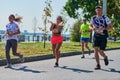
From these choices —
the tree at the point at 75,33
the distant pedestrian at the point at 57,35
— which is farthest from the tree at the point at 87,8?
the distant pedestrian at the point at 57,35

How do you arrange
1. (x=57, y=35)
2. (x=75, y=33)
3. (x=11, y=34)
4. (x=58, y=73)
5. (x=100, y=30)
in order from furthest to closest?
(x=75, y=33) → (x=57, y=35) → (x=11, y=34) → (x=100, y=30) → (x=58, y=73)

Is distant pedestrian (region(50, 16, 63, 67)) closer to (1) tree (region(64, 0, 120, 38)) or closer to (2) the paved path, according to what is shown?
(2) the paved path

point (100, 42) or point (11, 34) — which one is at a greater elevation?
point (11, 34)

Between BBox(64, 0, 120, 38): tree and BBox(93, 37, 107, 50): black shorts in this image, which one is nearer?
BBox(93, 37, 107, 50): black shorts

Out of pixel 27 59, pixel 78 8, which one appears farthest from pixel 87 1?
pixel 27 59

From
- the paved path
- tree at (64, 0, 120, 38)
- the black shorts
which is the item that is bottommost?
the paved path

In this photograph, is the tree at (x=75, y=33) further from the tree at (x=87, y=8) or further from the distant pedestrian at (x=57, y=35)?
the distant pedestrian at (x=57, y=35)

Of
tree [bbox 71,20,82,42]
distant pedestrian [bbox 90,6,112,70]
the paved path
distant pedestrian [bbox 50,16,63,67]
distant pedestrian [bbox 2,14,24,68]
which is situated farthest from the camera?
tree [bbox 71,20,82,42]

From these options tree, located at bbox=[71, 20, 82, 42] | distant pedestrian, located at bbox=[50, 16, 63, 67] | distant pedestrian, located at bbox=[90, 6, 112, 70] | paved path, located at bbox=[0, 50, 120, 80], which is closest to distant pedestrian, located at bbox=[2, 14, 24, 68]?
paved path, located at bbox=[0, 50, 120, 80]

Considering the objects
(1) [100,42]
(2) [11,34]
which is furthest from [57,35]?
(1) [100,42]

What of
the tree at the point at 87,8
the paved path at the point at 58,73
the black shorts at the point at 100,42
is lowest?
the paved path at the point at 58,73

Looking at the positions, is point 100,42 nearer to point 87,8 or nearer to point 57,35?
point 57,35

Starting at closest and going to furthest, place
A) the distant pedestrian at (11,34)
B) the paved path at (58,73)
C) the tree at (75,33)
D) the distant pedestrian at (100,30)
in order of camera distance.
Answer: the paved path at (58,73)
the distant pedestrian at (100,30)
the distant pedestrian at (11,34)
the tree at (75,33)

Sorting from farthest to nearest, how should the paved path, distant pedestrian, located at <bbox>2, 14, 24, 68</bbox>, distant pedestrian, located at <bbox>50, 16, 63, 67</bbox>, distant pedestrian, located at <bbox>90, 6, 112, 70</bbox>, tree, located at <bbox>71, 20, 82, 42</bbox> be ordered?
tree, located at <bbox>71, 20, 82, 42</bbox> → distant pedestrian, located at <bbox>50, 16, 63, 67</bbox> → distant pedestrian, located at <bbox>2, 14, 24, 68</bbox> → distant pedestrian, located at <bbox>90, 6, 112, 70</bbox> → the paved path
